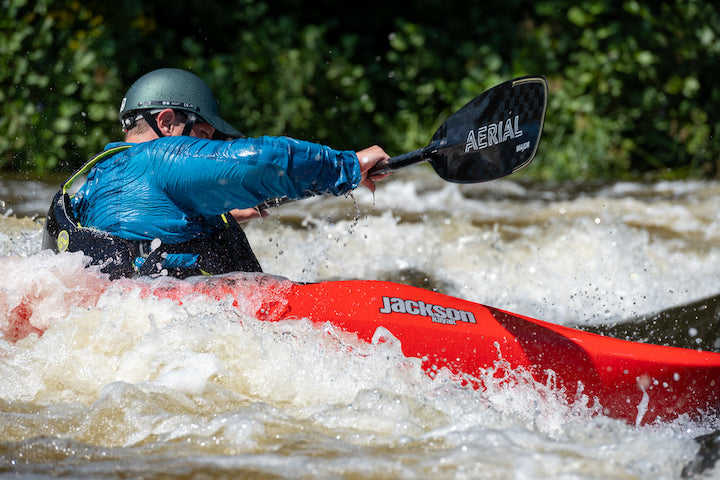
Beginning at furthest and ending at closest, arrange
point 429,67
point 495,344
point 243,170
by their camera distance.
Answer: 1. point 429,67
2. point 495,344
3. point 243,170

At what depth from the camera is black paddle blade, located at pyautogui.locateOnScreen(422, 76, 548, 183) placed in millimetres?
2486

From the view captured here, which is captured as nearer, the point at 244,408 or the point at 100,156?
the point at 244,408

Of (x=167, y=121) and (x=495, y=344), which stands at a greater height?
(x=167, y=121)

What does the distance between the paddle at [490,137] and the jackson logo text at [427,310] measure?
431 mm

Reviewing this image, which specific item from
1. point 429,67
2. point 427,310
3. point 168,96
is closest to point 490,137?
point 427,310

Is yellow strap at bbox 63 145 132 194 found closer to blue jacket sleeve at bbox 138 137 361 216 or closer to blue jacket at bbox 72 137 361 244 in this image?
blue jacket at bbox 72 137 361 244

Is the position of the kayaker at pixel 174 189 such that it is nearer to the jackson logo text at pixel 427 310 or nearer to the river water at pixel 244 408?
the river water at pixel 244 408

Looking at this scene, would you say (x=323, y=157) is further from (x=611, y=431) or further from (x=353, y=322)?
(x=611, y=431)

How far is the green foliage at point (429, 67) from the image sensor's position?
704 cm

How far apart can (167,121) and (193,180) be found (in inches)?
16.7

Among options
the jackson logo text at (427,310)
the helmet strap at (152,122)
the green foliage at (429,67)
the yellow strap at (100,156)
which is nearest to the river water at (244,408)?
the jackson logo text at (427,310)

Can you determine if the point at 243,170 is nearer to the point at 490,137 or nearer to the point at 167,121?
the point at 167,121

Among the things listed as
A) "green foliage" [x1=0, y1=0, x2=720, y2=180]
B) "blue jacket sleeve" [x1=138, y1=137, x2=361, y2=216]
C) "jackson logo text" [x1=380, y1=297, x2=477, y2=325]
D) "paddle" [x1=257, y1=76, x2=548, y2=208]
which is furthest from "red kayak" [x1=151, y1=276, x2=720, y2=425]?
"green foliage" [x1=0, y1=0, x2=720, y2=180]

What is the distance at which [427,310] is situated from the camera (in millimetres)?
2432
